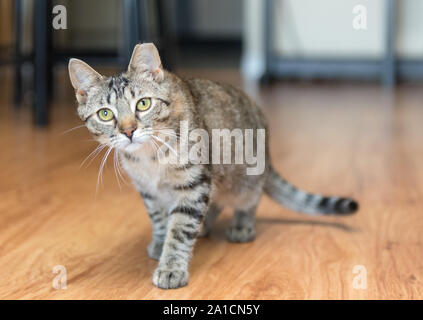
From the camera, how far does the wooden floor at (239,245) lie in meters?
1.29

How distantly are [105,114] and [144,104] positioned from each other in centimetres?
8

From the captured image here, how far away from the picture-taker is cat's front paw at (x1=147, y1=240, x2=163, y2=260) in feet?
4.80

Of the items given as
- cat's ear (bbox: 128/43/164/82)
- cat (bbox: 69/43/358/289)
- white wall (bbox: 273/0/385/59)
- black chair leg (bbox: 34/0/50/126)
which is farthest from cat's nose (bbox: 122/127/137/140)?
white wall (bbox: 273/0/385/59)

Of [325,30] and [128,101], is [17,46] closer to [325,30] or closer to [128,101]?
[325,30]

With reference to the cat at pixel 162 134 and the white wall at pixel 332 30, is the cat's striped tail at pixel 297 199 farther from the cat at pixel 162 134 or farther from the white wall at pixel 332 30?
the white wall at pixel 332 30

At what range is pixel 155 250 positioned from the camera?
147cm

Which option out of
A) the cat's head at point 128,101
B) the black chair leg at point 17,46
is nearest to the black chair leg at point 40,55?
the black chair leg at point 17,46

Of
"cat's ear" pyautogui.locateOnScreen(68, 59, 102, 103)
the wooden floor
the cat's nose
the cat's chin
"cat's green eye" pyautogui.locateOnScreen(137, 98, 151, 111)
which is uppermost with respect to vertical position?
"cat's ear" pyautogui.locateOnScreen(68, 59, 102, 103)

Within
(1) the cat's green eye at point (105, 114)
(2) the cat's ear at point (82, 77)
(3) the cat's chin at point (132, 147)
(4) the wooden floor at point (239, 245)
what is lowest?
(4) the wooden floor at point (239, 245)

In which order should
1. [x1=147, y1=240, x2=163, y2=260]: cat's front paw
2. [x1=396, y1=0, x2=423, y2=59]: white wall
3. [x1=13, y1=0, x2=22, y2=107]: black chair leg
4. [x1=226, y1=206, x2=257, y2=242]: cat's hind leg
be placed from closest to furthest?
[x1=147, y1=240, x2=163, y2=260]: cat's front paw
[x1=226, y1=206, x2=257, y2=242]: cat's hind leg
[x1=13, y1=0, x2=22, y2=107]: black chair leg
[x1=396, y1=0, x2=423, y2=59]: white wall

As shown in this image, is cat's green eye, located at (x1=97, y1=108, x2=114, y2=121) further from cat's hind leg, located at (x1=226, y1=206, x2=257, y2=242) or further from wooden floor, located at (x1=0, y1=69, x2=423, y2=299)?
cat's hind leg, located at (x1=226, y1=206, x2=257, y2=242)

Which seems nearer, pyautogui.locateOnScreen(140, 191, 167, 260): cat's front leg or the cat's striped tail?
pyautogui.locateOnScreen(140, 191, 167, 260): cat's front leg
